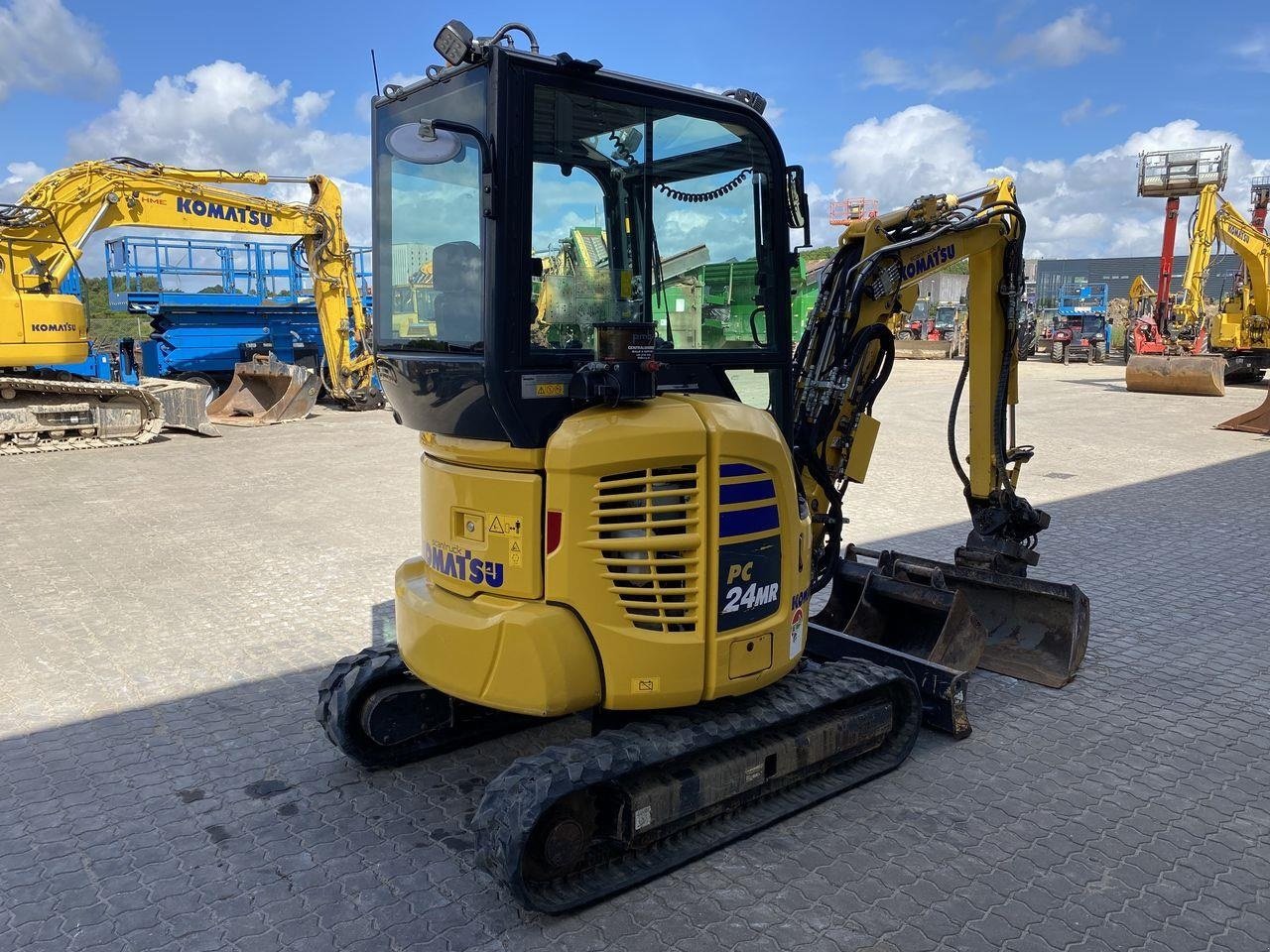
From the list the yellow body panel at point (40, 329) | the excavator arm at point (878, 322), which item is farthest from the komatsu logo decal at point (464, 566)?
the yellow body panel at point (40, 329)

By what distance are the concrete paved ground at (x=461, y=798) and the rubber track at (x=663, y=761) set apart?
0.26 feet

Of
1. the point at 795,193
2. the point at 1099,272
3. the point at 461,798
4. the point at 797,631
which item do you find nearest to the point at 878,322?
the point at 795,193

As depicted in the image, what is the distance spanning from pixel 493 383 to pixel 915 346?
3379 centimetres

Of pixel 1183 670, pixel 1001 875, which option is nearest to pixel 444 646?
pixel 1001 875

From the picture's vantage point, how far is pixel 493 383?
3242 mm

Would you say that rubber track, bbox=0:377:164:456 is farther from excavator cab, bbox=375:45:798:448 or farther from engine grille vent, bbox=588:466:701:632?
engine grille vent, bbox=588:466:701:632

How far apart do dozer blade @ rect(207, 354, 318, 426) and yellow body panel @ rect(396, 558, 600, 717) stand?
14.1 meters

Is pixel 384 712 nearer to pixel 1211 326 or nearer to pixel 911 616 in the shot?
pixel 911 616

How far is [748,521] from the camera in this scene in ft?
11.8

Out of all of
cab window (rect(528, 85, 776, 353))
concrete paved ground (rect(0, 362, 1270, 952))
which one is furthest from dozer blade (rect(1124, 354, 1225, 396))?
cab window (rect(528, 85, 776, 353))

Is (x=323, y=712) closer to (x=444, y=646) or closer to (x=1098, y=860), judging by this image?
(x=444, y=646)

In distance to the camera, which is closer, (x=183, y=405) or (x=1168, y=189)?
(x=183, y=405)

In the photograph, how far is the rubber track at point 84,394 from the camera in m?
13.0

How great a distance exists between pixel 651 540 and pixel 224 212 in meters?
14.6
